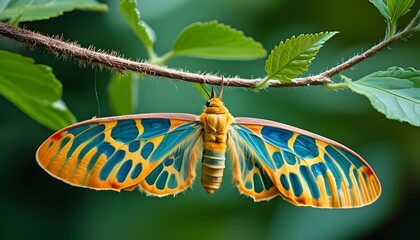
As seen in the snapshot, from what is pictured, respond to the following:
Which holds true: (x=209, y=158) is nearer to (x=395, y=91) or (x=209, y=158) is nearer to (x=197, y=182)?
(x=395, y=91)

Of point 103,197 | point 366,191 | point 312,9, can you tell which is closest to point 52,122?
point 366,191

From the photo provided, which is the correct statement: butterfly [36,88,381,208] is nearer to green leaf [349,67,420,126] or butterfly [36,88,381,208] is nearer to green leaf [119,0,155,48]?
green leaf [349,67,420,126]

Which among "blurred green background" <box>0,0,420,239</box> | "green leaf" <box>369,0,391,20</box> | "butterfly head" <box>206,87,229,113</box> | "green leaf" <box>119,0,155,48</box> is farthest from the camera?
"blurred green background" <box>0,0,420,239</box>

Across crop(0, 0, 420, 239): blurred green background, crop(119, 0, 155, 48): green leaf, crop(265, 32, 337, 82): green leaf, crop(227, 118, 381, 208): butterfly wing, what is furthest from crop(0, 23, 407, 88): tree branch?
crop(0, 0, 420, 239): blurred green background

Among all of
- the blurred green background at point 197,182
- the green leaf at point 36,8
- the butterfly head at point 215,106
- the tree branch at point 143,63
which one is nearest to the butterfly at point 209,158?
the butterfly head at point 215,106

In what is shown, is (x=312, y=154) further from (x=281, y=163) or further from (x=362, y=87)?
(x=362, y=87)

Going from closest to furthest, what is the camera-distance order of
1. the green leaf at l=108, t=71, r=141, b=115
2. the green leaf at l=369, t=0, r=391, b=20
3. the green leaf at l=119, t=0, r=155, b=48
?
the green leaf at l=369, t=0, r=391, b=20
the green leaf at l=119, t=0, r=155, b=48
the green leaf at l=108, t=71, r=141, b=115

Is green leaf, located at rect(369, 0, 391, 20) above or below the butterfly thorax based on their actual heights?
above
